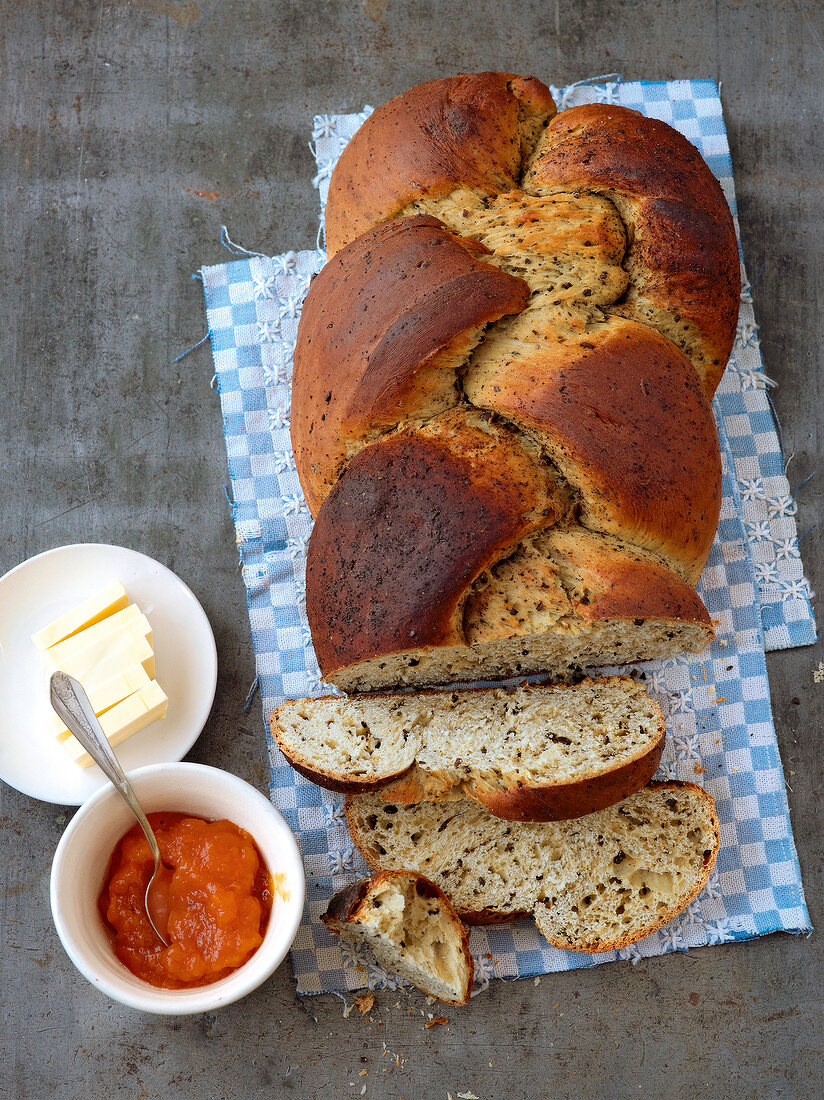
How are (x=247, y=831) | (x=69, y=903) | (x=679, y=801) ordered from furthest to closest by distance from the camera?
(x=679, y=801) → (x=247, y=831) → (x=69, y=903)

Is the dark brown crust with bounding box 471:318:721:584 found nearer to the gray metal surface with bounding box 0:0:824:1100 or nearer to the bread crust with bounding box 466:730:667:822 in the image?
the bread crust with bounding box 466:730:667:822

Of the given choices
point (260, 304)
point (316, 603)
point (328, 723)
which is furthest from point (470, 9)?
point (328, 723)

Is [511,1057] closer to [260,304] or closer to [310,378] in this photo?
[310,378]

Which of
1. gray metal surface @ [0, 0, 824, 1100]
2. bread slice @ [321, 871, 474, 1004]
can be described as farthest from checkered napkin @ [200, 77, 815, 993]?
bread slice @ [321, 871, 474, 1004]

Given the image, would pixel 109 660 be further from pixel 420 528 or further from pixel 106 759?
pixel 420 528

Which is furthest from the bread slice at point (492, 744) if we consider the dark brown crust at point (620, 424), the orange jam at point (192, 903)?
the dark brown crust at point (620, 424)

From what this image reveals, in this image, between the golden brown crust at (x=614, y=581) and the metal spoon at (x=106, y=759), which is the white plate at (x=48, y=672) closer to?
the metal spoon at (x=106, y=759)
